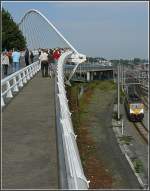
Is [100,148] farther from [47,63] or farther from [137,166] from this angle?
[47,63]

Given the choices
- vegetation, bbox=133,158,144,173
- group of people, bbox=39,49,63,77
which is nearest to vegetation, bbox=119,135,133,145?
vegetation, bbox=133,158,144,173

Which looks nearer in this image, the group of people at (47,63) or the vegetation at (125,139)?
the group of people at (47,63)

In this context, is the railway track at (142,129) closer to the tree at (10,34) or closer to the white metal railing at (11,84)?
the tree at (10,34)

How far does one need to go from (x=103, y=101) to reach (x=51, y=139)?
96.2m

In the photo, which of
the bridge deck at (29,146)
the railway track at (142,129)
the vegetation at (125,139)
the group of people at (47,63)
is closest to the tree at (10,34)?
the railway track at (142,129)

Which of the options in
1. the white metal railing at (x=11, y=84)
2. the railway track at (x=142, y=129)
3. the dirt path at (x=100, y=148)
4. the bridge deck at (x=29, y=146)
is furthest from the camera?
the railway track at (x=142, y=129)

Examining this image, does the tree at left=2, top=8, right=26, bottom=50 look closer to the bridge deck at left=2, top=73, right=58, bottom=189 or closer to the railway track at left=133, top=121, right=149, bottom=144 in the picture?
the railway track at left=133, top=121, right=149, bottom=144

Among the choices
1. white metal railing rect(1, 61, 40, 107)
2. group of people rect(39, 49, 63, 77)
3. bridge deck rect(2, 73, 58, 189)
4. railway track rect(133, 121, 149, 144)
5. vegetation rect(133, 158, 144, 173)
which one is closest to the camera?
bridge deck rect(2, 73, 58, 189)

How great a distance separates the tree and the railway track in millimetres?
23044

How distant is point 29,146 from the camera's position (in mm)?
11133

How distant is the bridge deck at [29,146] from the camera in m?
8.55

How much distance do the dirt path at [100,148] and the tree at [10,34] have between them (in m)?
16.0

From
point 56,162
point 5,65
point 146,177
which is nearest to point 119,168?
point 146,177

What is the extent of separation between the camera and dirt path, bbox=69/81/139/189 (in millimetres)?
36500
